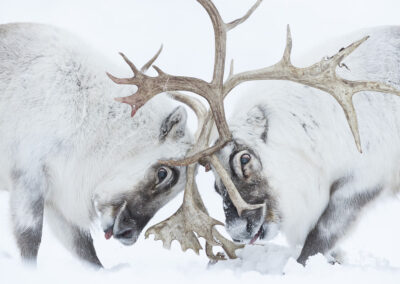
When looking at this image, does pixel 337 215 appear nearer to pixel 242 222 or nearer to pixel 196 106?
pixel 242 222

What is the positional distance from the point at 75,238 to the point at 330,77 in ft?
7.01

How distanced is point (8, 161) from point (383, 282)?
2399 millimetres

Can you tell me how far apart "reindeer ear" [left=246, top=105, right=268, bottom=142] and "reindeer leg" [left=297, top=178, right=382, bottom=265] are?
0.61 metres

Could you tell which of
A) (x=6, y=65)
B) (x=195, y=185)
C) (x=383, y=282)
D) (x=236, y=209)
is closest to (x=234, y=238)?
(x=236, y=209)

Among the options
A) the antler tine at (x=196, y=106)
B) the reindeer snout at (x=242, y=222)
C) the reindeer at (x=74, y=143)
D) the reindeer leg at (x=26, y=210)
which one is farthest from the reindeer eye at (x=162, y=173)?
the reindeer leg at (x=26, y=210)

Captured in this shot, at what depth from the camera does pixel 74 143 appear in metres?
3.92

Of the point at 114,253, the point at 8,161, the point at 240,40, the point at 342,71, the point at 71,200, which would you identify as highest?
the point at 342,71

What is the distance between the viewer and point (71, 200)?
13.6ft

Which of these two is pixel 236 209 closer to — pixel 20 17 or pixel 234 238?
pixel 234 238

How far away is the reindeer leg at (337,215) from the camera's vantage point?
4027 millimetres

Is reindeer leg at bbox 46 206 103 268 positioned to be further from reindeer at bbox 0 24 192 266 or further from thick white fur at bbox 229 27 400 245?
thick white fur at bbox 229 27 400 245

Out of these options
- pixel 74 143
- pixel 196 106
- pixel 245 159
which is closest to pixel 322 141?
pixel 245 159

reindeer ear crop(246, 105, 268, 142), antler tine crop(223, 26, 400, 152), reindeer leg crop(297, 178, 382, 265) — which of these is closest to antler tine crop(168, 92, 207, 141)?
reindeer ear crop(246, 105, 268, 142)

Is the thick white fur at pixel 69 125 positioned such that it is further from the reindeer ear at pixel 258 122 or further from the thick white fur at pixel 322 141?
the thick white fur at pixel 322 141
